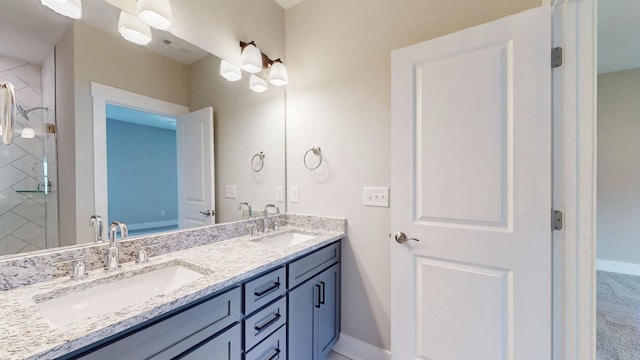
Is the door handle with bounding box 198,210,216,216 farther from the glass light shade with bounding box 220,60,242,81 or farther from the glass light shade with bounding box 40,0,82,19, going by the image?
the glass light shade with bounding box 40,0,82,19

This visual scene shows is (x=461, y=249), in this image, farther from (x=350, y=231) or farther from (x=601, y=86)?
(x=601, y=86)

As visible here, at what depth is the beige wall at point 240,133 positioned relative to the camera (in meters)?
1.63

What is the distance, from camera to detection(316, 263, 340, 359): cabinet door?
5.24 ft

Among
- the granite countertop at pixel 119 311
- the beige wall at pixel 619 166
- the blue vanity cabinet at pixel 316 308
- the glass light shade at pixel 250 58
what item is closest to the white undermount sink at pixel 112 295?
the granite countertop at pixel 119 311

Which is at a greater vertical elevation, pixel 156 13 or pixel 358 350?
pixel 156 13

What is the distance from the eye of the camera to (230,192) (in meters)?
1.76

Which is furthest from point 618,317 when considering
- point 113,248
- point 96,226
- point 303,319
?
point 96,226

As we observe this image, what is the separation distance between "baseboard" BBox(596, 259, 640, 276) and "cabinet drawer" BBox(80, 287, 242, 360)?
15.6 feet

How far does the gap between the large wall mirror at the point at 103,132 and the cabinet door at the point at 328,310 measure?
746mm

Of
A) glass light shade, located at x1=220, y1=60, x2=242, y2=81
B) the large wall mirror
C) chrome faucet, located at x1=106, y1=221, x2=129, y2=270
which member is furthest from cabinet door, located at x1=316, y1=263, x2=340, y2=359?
glass light shade, located at x1=220, y1=60, x2=242, y2=81

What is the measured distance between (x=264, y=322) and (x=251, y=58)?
1.60 metres

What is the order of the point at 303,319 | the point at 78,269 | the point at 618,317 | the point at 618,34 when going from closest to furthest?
the point at 78,269 < the point at 303,319 < the point at 618,317 < the point at 618,34

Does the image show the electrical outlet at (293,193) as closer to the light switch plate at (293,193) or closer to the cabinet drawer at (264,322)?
the light switch plate at (293,193)

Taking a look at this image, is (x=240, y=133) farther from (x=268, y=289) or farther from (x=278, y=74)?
(x=268, y=289)
